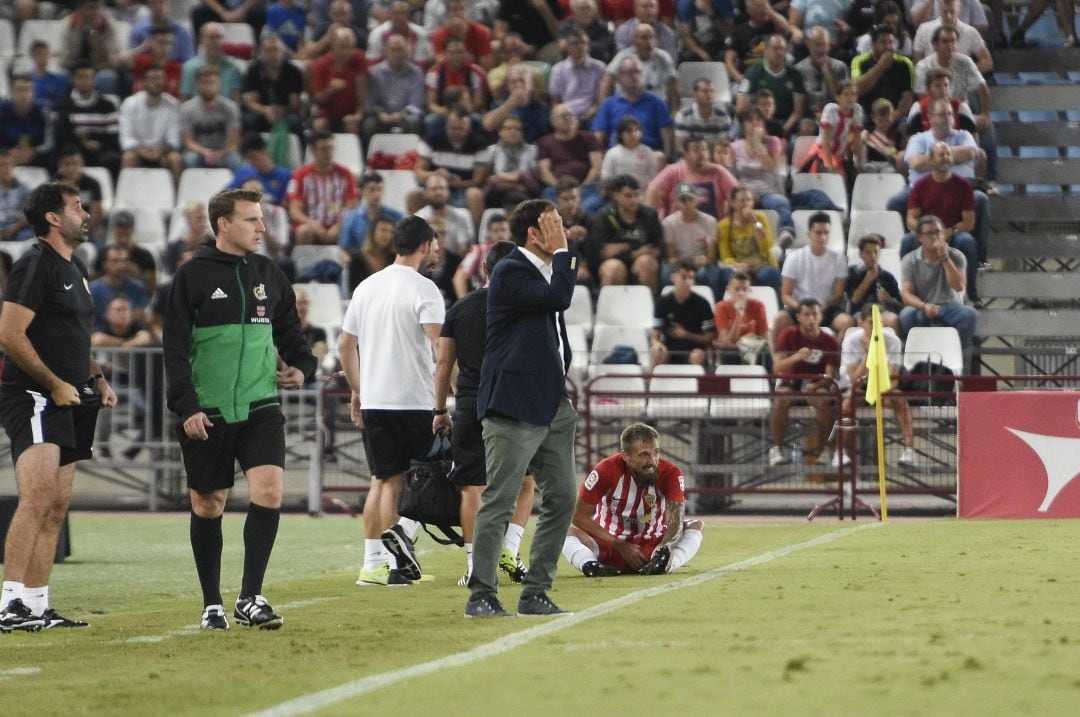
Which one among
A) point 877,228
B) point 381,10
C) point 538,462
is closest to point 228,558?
point 538,462

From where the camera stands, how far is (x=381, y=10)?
25156mm

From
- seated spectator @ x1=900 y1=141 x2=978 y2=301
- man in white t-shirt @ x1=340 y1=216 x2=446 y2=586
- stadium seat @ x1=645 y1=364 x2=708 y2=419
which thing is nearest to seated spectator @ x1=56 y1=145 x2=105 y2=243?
stadium seat @ x1=645 y1=364 x2=708 y2=419

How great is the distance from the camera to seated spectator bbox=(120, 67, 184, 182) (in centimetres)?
2298

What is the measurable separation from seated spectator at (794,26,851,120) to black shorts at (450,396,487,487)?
11906mm

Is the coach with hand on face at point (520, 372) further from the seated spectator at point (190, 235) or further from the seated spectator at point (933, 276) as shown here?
the seated spectator at point (190, 235)

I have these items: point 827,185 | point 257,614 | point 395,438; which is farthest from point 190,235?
point 257,614

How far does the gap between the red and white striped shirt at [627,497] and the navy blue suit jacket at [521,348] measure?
2.96m

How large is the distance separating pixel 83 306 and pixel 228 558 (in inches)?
196

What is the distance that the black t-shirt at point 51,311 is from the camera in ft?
30.3

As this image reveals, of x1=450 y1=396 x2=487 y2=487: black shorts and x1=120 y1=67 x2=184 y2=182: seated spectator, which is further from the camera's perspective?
x1=120 y1=67 x2=184 y2=182: seated spectator

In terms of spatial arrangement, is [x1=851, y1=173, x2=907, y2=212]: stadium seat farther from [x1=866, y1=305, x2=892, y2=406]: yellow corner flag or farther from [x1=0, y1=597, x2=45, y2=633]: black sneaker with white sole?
[x1=0, y1=597, x2=45, y2=633]: black sneaker with white sole

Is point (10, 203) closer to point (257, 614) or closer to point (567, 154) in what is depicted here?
point (567, 154)

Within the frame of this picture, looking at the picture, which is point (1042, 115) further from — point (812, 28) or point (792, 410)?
point (792, 410)

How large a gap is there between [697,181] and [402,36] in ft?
15.6
